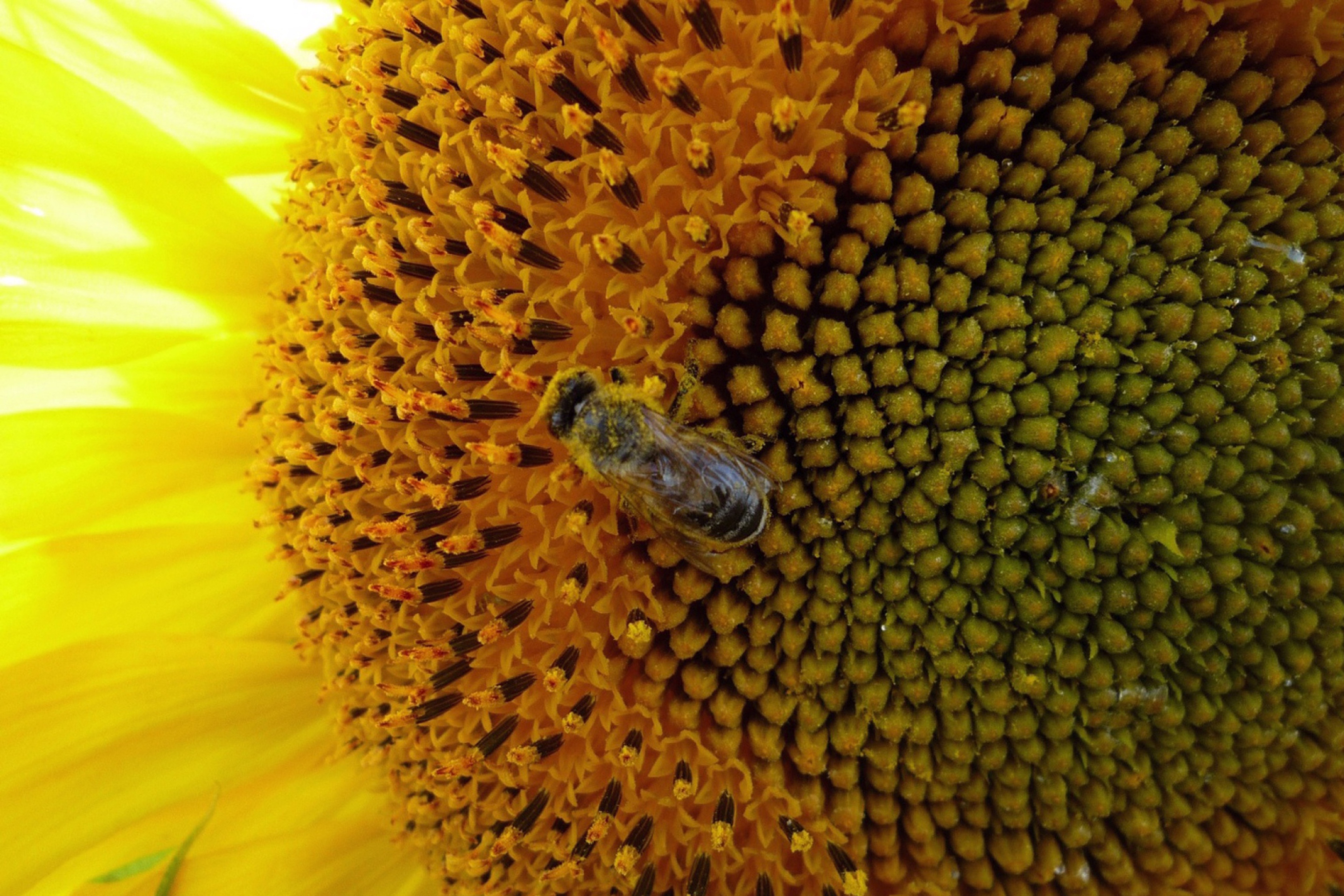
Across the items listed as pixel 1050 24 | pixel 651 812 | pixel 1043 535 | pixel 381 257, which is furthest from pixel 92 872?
pixel 1050 24

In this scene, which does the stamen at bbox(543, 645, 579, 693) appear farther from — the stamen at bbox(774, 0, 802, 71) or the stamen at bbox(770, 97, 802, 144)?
the stamen at bbox(774, 0, 802, 71)

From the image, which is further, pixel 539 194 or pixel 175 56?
pixel 175 56

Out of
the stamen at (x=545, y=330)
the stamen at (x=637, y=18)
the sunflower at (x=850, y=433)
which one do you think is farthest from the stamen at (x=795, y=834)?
the stamen at (x=637, y=18)

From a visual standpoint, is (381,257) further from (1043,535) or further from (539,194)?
(1043,535)

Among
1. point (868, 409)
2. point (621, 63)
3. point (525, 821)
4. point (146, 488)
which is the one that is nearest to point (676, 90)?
point (621, 63)

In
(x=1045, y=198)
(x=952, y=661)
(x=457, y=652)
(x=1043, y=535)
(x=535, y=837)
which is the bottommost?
(x=535, y=837)

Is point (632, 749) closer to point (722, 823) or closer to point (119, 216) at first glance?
point (722, 823)
